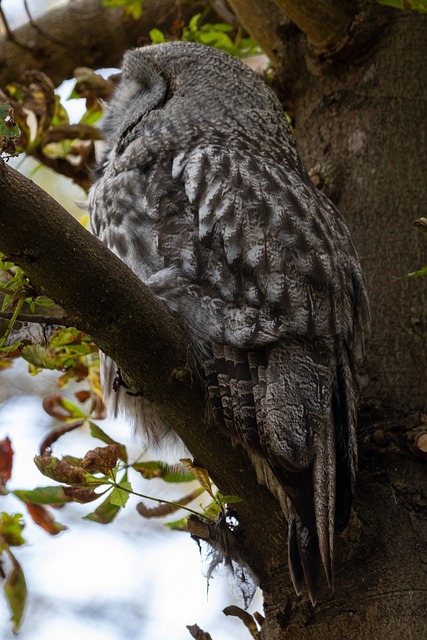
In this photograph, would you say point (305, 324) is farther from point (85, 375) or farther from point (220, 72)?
point (220, 72)

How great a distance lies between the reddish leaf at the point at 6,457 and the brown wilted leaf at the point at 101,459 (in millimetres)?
337

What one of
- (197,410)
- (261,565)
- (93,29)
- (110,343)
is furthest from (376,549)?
(93,29)

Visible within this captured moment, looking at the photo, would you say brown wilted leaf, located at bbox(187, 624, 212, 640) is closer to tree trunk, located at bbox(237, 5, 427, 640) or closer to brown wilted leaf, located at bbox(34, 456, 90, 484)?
tree trunk, located at bbox(237, 5, 427, 640)

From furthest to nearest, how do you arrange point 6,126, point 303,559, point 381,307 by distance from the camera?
point 381,307
point 303,559
point 6,126

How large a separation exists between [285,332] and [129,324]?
1.41ft

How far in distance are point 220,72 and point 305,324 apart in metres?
1.24

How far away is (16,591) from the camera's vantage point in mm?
2109

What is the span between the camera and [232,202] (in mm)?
2221

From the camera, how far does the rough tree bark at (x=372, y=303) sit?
185cm

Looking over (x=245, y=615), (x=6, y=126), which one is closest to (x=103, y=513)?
(x=245, y=615)

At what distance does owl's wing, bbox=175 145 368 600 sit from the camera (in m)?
1.92

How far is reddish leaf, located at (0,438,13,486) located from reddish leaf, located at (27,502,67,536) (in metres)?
0.10

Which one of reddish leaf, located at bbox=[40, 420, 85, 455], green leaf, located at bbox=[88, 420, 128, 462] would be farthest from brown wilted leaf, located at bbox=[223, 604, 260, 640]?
reddish leaf, located at bbox=[40, 420, 85, 455]

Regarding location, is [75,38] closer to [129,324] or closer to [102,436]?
[102,436]
